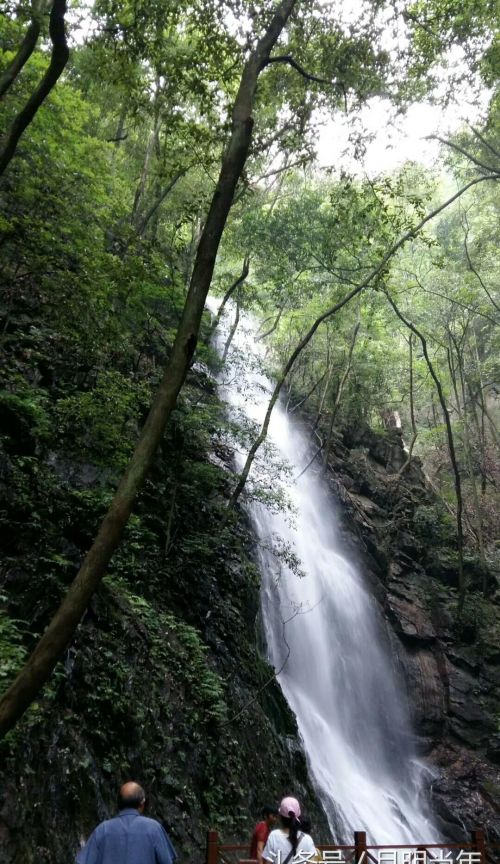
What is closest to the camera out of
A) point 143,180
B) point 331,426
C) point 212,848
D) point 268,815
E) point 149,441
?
point 149,441

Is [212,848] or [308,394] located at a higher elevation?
[308,394]

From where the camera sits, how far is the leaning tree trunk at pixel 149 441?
3754 millimetres

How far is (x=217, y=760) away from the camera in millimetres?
8117

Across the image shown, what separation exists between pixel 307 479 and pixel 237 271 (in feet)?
29.6

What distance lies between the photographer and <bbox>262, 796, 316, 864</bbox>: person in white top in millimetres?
3561

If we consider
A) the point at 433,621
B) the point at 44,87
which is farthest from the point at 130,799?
the point at 433,621

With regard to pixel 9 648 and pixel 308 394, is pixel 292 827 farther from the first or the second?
pixel 308 394

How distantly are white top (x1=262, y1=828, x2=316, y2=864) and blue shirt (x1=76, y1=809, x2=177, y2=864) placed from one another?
991 millimetres

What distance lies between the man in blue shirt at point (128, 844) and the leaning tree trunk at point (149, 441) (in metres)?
1.14

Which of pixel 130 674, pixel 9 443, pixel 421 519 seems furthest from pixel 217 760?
pixel 421 519

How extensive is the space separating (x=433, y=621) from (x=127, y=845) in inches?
704

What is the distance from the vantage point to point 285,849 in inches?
142

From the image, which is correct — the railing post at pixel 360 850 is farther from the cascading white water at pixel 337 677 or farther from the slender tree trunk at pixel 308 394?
the slender tree trunk at pixel 308 394

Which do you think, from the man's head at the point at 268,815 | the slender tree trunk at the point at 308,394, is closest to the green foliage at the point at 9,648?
the man's head at the point at 268,815
